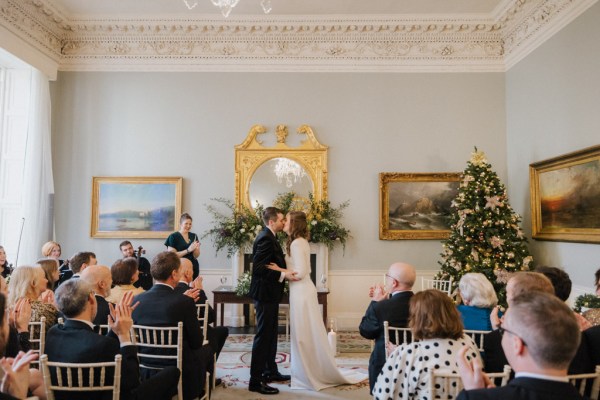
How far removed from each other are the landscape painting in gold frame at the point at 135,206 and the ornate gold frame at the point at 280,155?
123 cm

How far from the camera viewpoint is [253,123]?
28.4 ft

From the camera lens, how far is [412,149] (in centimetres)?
859

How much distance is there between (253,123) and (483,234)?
4.73 metres

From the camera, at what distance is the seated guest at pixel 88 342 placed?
96.1 inches

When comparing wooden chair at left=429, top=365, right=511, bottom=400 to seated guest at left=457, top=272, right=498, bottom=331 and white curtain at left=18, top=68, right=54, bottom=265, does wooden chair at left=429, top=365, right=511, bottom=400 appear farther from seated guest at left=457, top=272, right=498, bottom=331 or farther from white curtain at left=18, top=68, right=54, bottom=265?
white curtain at left=18, top=68, right=54, bottom=265

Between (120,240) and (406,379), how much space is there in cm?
734

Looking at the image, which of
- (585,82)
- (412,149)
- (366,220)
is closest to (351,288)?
(366,220)

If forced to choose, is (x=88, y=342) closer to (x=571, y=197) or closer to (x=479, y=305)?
(x=479, y=305)

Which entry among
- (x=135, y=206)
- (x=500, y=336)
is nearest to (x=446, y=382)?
(x=500, y=336)

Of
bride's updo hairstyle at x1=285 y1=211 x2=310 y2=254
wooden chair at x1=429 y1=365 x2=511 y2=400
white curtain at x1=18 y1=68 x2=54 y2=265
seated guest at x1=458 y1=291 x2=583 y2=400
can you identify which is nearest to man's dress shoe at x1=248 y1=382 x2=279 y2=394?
bride's updo hairstyle at x1=285 y1=211 x2=310 y2=254

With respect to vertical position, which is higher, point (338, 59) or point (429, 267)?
point (338, 59)

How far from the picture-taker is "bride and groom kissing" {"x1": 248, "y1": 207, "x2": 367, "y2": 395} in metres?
4.70

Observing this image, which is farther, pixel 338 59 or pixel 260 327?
pixel 338 59

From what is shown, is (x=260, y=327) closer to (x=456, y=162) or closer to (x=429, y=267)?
(x=429, y=267)
